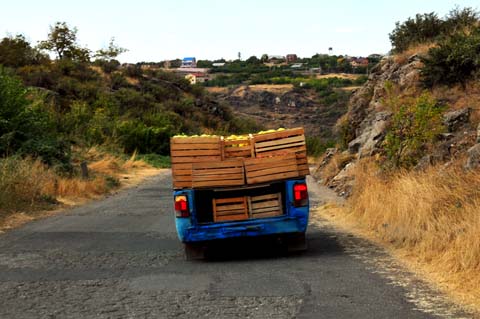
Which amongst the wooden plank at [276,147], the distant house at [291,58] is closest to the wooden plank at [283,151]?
the wooden plank at [276,147]

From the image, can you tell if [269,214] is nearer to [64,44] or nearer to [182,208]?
[182,208]

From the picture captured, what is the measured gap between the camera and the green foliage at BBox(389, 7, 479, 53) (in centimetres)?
2544

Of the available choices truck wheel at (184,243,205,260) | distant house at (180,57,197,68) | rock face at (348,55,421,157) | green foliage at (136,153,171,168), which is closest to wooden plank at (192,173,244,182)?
truck wheel at (184,243,205,260)

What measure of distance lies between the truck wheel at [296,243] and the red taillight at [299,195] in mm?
587

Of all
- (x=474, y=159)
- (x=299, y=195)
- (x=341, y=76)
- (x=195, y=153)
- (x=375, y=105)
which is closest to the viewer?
(x=299, y=195)

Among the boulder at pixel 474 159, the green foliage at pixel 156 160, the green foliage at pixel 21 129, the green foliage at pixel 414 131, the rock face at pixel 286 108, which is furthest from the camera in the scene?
the rock face at pixel 286 108

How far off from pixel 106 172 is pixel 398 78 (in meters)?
13.2

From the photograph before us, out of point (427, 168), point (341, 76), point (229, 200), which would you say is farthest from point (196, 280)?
point (341, 76)

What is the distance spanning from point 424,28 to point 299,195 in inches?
806

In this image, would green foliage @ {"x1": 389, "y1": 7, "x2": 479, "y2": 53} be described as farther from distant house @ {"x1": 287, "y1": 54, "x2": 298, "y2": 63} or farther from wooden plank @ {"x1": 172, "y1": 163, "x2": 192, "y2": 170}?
distant house @ {"x1": 287, "y1": 54, "x2": 298, "y2": 63}

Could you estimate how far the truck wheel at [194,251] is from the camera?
926 centimetres

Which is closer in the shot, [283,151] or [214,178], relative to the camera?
[214,178]

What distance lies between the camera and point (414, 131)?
14078mm

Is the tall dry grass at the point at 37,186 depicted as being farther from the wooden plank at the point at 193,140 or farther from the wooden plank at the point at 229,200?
the wooden plank at the point at 229,200
